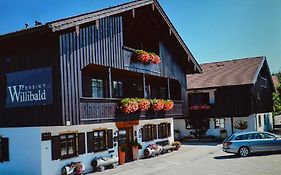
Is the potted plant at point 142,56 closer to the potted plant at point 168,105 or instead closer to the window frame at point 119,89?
the window frame at point 119,89

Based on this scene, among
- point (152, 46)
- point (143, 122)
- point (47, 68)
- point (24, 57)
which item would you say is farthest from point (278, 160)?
point (24, 57)

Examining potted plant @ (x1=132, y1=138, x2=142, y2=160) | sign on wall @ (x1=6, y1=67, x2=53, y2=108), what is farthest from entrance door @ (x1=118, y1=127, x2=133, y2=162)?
sign on wall @ (x1=6, y1=67, x2=53, y2=108)

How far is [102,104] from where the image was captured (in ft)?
55.5

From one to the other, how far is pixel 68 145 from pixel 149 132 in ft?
29.0

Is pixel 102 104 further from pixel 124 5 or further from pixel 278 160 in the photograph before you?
pixel 278 160

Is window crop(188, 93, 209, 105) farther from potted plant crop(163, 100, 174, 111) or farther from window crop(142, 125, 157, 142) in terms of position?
potted plant crop(163, 100, 174, 111)

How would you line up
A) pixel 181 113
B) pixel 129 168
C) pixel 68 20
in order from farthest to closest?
pixel 181 113 < pixel 129 168 < pixel 68 20

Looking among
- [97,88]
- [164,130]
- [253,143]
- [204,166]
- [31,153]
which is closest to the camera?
[31,153]

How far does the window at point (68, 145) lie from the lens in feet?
54.6

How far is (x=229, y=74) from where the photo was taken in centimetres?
3572

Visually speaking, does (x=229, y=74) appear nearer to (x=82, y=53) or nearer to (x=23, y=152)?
(x=82, y=53)

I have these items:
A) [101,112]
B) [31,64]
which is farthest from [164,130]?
[31,64]

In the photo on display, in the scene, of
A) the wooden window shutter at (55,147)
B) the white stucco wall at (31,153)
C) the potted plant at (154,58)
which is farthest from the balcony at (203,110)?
the wooden window shutter at (55,147)

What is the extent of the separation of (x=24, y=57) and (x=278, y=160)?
14.0 metres
